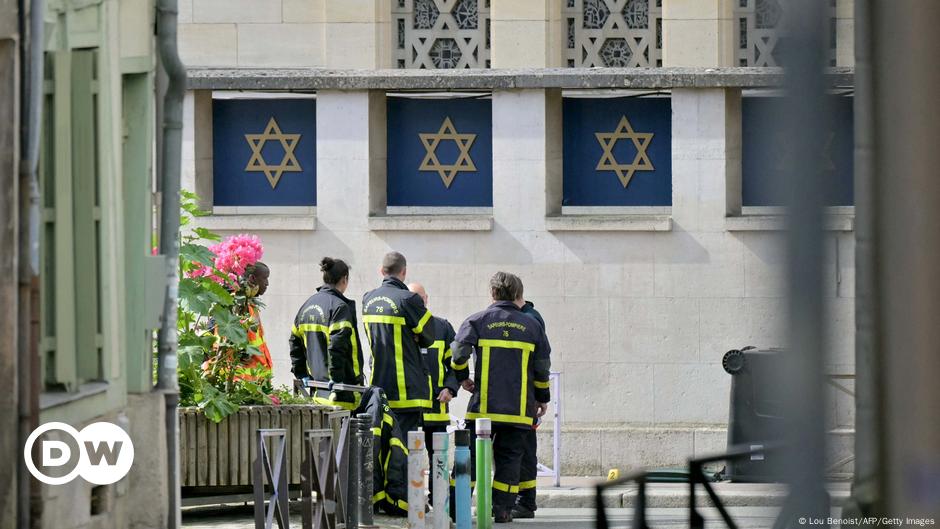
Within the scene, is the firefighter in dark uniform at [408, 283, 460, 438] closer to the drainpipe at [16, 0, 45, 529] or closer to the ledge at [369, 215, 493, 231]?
the ledge at [369, 215, 493, 231]

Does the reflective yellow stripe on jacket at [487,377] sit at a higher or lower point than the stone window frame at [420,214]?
lower

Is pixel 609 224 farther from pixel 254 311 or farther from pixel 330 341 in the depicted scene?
pixel 254 311

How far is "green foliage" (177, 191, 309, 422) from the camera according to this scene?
11703 millimetres

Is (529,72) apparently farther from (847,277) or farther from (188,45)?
(847,277)

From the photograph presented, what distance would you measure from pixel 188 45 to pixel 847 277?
1396 centimetres

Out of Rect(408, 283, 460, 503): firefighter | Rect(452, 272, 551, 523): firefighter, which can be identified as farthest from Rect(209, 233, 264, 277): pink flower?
Rect(452, 272, 551, 523): firefighter

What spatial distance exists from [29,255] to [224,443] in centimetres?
360

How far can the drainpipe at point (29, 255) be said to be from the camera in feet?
27.2

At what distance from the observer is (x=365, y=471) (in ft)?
36.9

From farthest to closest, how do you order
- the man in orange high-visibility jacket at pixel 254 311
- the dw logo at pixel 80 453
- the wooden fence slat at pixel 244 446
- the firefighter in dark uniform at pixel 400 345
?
the firefighter in dark uniform at pixel 400 345
the man in orange high-visibility jacket at pixel 254 311
the wooden fence slat at pixel 244 446
the dw logo at pixel 80 453

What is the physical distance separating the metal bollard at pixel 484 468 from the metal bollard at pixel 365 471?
0.86 metres

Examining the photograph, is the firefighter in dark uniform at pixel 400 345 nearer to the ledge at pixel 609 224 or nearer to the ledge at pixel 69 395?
the ledge at pixel 69 395

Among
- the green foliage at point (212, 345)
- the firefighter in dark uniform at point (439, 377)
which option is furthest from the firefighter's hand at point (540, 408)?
the green foliage at point (212, 345)

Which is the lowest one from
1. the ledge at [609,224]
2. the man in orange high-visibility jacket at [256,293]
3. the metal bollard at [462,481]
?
the metal bollard at [462,481]
